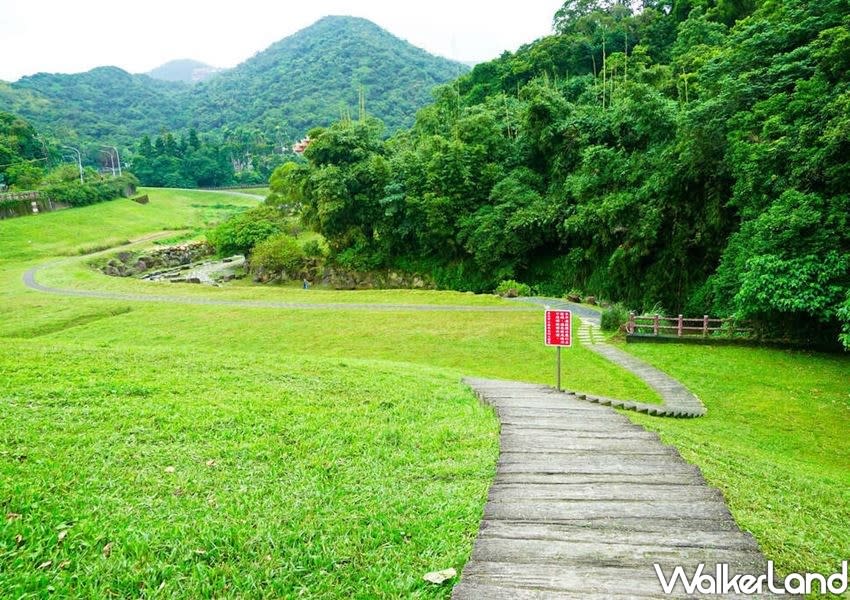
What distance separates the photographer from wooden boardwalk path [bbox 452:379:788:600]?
2.88 m

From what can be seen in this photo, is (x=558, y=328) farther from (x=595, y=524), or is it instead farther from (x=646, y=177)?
(x=646, y=177)

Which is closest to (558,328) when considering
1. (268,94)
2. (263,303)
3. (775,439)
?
(775,439)

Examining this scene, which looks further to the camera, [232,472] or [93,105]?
[93,105]

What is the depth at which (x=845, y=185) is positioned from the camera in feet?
41.5

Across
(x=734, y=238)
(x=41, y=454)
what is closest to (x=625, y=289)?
(x=734, y=238)

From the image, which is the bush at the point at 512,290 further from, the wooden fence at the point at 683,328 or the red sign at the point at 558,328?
the red sign at the point at 558,328

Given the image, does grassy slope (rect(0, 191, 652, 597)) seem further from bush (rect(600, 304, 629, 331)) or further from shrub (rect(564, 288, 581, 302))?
shrub (rect(564, 288, 581, 302))

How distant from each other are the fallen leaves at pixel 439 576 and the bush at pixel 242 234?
3499 centimetres

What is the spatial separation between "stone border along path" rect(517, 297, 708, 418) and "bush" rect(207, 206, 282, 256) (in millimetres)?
26823

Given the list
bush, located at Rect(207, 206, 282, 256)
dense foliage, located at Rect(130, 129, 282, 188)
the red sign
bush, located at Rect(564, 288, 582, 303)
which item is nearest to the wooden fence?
bush, located at Rect(564, 288, 582, 303)

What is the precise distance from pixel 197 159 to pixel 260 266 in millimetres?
54827

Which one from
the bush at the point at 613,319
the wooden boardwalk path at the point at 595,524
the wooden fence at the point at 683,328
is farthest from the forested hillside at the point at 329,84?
the wooden boardwalk path at the point at 595,524

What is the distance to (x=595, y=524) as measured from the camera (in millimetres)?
3451

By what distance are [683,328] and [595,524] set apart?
13.0 metres
